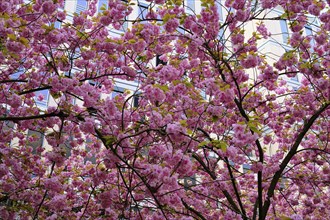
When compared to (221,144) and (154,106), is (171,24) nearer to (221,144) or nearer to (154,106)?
(154,106)

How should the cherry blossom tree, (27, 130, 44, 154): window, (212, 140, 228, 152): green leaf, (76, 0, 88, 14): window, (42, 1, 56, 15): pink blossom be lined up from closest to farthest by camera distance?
(212, 140, 228, 152): green leaf < the cherry blossom tree < (42, 1, 56, 15): pink blossom < (27, 130, 44, 154): window < (76, 0, 88, 14): window

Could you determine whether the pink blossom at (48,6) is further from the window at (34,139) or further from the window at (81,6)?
the window at (81,6)

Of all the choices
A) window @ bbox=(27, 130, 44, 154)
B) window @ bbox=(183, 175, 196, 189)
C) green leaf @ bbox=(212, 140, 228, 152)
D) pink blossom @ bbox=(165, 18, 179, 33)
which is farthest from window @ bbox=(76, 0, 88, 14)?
green leaf @ bbox=(212, 140, 228, 152)

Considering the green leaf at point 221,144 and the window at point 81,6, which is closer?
the green leaf at point 221,144

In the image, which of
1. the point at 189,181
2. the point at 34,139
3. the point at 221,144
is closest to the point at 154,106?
the point at 221,144

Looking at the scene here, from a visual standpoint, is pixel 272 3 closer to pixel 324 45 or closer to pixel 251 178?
pixel 324 45

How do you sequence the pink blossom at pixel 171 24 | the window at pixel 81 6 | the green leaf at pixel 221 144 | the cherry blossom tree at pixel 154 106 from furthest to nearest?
the window at pixel 81 6, the pink blossom at pixel 171 24, the cherry blossom tree at pixel 154 106, the green leaf at pixel 221 144

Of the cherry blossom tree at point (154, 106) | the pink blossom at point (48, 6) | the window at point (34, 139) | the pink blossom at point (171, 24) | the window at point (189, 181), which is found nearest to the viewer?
the cherry blossom tree at point (154, 106)

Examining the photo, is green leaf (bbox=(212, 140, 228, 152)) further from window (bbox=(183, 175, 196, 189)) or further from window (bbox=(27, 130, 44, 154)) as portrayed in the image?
window (bbox=(27, 130, 44, 154))

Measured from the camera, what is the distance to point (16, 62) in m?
6.19

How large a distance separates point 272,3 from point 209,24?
1185 millimetres

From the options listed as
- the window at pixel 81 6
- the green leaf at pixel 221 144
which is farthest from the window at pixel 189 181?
the window at pixel 81 6

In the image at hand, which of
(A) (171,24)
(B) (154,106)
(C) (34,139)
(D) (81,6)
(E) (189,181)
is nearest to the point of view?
(A) (171,24)

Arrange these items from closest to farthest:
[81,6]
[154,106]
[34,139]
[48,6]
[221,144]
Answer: [221,144]
[48,6]
[154,106]
[34,139]
[81,6]
